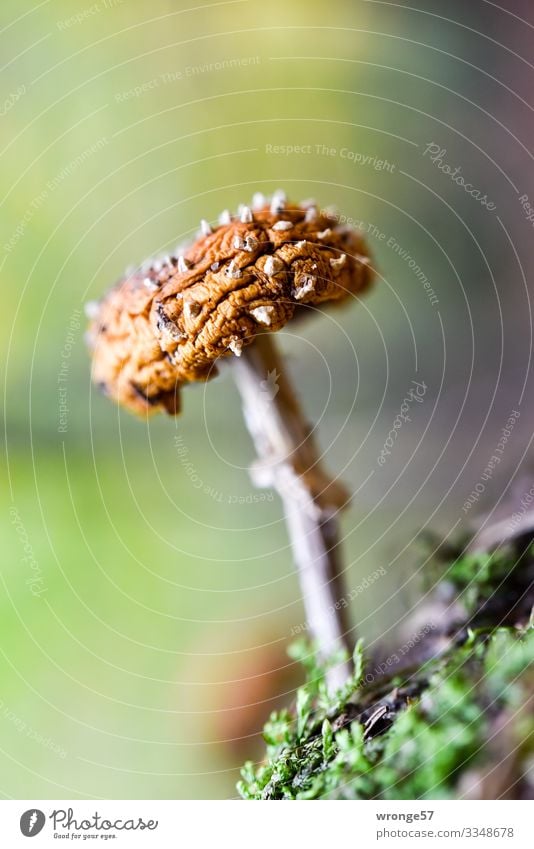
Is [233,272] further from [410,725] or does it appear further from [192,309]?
[410,725]

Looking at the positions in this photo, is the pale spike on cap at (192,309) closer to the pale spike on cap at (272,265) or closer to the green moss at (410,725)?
the pale spike on cap at (272,265)

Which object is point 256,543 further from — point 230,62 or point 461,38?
point 461,38

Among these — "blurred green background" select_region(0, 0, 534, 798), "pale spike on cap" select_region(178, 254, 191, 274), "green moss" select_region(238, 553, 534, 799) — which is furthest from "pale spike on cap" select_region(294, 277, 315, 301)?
"blurred green background" select_region(0, 0, 534, 798)

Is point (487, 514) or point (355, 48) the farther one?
point (355, 48)

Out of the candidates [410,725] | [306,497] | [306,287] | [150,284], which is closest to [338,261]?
[306,287]
